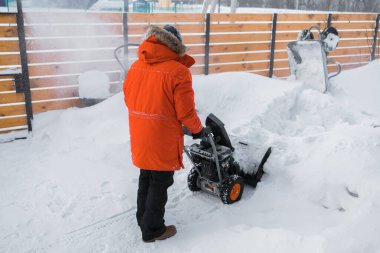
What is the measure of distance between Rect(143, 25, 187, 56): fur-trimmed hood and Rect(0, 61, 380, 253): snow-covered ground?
172 cm

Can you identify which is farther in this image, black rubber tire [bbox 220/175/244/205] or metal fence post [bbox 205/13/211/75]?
metal fence post [bbox 205/13/211/75]

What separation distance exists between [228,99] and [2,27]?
400 cm

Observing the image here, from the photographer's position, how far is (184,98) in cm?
312

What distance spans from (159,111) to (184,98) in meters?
0.24

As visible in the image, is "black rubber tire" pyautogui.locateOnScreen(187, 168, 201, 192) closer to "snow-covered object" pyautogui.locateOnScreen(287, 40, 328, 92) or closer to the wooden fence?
"snow-covered object" pyautogui.locateOnScreen(287, 40, 328, 92)

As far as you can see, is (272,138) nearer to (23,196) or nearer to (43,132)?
(23,196)

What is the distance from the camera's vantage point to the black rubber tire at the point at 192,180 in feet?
13.9

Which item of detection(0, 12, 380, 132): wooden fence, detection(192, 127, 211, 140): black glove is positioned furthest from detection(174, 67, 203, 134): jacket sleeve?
detection(0, 12, 380, 132): wooden fence

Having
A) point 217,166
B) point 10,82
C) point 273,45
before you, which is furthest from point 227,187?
point 273,45

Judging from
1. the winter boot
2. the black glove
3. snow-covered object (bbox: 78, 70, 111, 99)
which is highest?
the black glove

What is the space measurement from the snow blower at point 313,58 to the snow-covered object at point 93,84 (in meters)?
3.65

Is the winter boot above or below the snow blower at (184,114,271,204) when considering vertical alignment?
below

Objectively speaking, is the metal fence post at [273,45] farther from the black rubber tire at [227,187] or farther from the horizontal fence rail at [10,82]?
the black rubber tire at [227,187]

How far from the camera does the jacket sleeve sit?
3.09 meters
